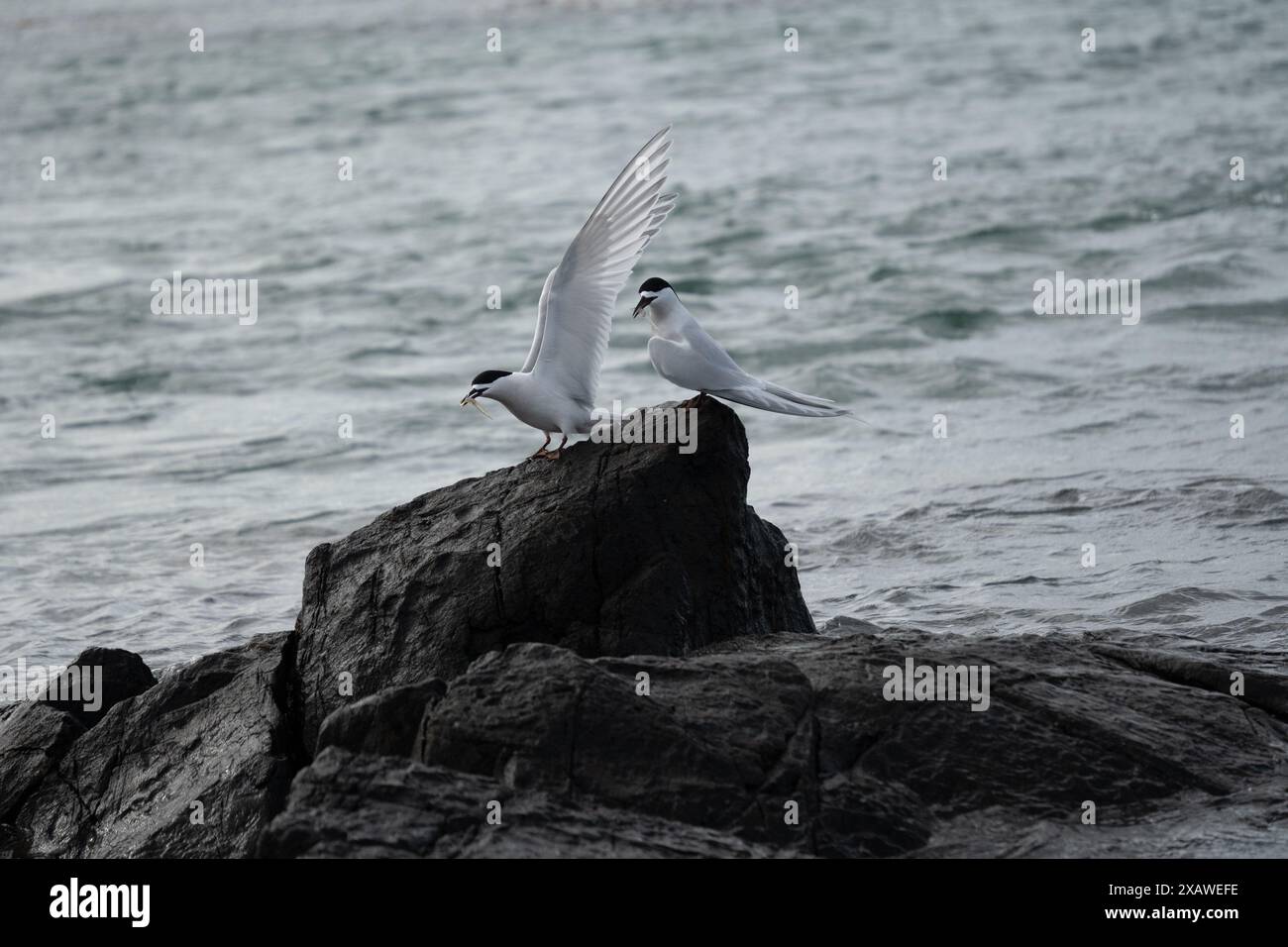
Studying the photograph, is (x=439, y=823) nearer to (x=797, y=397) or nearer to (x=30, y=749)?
(x=797, y=397)

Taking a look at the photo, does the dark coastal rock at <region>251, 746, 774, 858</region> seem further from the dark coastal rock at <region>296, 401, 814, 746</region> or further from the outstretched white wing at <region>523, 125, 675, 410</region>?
the outstretched white wing at <region>523, 125, 675, 410</region>

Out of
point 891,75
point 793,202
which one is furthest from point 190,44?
point 793,202

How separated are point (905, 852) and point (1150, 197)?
17.1 metres

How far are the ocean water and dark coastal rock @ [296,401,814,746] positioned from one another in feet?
7.01

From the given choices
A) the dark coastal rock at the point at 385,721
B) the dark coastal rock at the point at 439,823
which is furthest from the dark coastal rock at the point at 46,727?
the dark coastal rock at the point at 439,823

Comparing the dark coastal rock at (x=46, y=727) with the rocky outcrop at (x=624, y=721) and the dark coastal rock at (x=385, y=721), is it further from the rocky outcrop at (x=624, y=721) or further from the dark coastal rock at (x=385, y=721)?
the dark coastal rock at (x=385, y=721)

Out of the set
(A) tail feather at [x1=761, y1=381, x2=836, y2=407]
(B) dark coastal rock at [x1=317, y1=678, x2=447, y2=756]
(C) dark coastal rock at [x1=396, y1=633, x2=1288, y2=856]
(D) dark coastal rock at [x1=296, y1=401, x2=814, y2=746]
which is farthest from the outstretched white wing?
(B) dark coastal rock at [x1=317, y1=678, x2=447, y2=756]

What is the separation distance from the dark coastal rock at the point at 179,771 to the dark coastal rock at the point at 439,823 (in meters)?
1.09

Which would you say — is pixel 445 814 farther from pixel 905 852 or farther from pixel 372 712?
pixel 905 852

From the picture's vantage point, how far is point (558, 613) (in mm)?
6500

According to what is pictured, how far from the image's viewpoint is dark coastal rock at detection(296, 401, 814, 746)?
21.3 ft

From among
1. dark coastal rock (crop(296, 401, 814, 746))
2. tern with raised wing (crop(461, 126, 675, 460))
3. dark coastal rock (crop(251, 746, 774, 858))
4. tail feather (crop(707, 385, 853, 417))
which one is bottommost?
dark coastal rock (crop(251, 746, 774, 858))

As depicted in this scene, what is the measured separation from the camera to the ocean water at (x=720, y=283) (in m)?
10.1

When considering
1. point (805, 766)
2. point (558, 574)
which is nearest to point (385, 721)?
point (558, 574)
